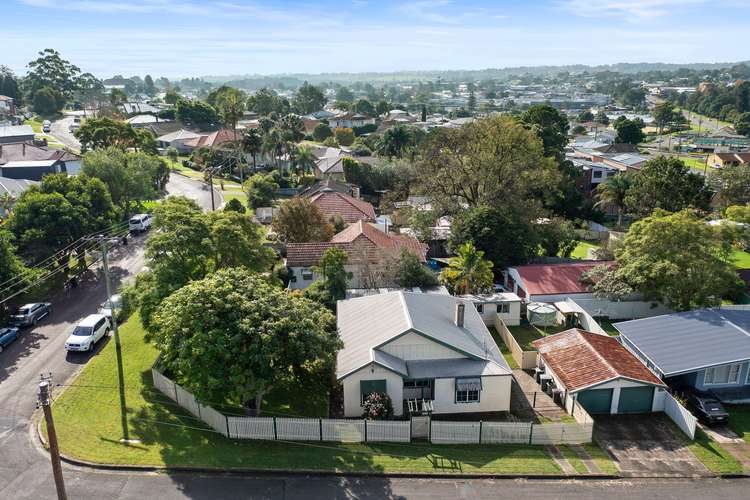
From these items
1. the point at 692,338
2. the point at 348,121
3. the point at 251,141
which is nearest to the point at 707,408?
the point at 692,338

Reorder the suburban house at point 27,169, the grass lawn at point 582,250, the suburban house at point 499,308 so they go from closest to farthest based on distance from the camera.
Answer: the suburban house at point 499,308 → the grass lawn at point 582,250 → the suburban house at point 27,169

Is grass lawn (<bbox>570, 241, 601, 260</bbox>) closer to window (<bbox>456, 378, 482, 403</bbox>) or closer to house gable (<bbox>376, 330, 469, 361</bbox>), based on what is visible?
house gable (<bbox>376, 330, 469, 361</bbox>)

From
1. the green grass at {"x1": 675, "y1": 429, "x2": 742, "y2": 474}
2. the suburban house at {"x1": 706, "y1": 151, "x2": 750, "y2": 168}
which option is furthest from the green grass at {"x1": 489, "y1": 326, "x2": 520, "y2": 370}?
the suburban house at {"x1": 706, "y1": 151, "x2": 750, "y2": 168}

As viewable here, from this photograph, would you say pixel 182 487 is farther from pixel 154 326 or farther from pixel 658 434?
pixel 658 434

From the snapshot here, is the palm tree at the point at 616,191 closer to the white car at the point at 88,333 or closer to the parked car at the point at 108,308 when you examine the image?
the parked car at the point at 108,308

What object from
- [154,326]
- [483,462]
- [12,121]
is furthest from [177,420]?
[12,121]

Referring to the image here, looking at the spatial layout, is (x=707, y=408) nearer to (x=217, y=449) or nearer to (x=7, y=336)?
(x=217, y=449)

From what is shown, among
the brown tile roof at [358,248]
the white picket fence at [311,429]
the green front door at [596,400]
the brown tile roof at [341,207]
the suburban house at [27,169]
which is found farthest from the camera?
the suburban house at [27,169]

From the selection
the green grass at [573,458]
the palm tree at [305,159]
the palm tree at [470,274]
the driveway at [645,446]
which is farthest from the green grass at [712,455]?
the palm tree at [305,159]
